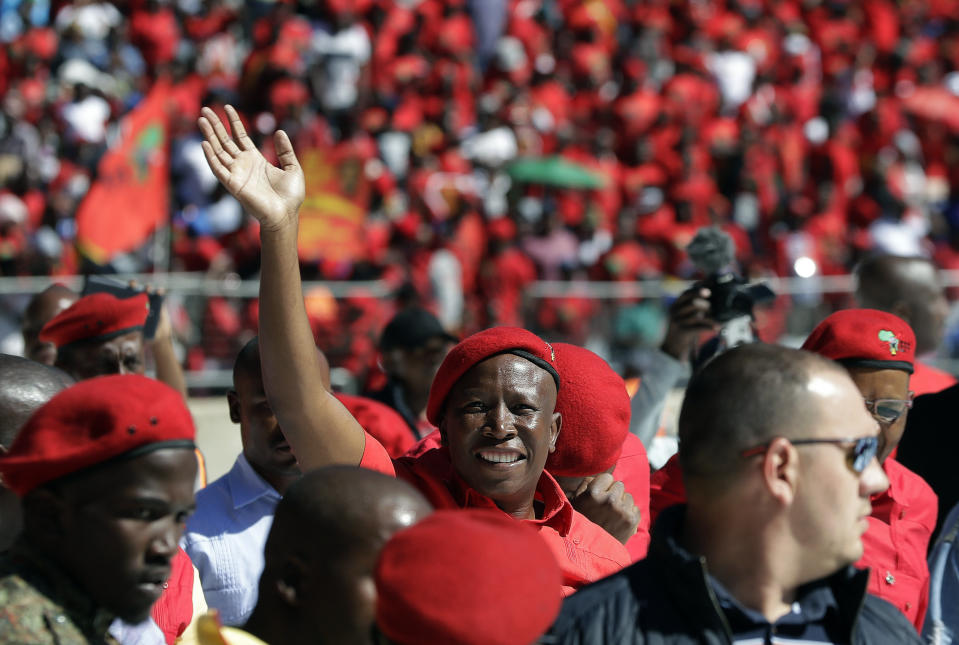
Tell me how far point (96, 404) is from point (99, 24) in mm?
12050

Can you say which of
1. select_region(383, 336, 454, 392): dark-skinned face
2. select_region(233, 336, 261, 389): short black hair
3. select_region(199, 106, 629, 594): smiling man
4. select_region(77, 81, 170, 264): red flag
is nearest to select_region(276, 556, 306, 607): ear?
select_region(199, 106, 629, 594): smiling man

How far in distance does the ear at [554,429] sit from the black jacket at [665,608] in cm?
96

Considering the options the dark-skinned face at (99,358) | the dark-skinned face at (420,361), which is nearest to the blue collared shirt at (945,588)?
the dark-skinned face at (420,361)

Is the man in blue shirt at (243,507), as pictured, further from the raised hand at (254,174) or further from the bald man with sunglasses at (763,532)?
the bald man with sunglasses at (763,532)

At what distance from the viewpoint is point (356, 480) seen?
2.30m

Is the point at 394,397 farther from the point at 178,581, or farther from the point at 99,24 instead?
the point at 99,24

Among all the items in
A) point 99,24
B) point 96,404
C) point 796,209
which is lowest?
point 796,209

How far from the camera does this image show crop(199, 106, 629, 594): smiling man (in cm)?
289

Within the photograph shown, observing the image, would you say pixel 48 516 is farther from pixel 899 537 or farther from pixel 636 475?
pixel 899 537

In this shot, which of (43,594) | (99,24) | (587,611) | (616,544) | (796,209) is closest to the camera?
(43,594)

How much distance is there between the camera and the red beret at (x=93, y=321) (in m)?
4.41

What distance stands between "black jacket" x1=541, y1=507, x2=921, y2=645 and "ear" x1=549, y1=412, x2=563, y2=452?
0.96 m

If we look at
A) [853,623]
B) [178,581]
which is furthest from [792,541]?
[178,581]

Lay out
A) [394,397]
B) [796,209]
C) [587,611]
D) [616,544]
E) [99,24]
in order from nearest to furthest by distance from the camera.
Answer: [587,611] → [616,544] → [394,397] → [99,24] → [796,209]
